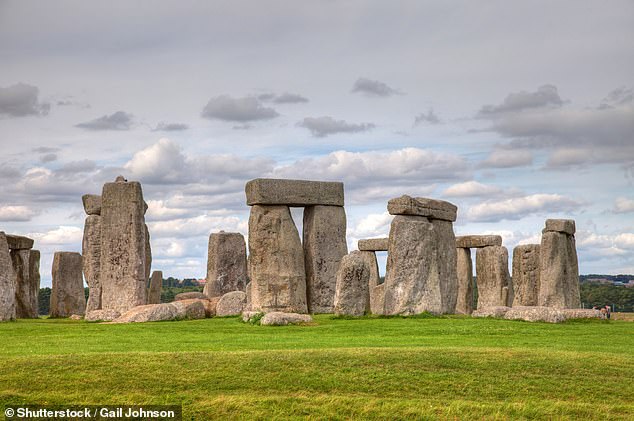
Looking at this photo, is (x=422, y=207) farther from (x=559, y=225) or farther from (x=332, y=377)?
(x=332, y=377)

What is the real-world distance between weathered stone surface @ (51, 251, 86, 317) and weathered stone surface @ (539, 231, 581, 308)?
15.0 meters

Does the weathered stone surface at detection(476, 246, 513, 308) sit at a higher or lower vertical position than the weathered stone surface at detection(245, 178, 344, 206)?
lower

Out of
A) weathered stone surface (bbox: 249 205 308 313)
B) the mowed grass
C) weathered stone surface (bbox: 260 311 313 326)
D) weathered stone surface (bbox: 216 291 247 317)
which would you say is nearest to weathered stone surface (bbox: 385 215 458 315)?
weathered stone surface (bbox: 260 311 313 326)

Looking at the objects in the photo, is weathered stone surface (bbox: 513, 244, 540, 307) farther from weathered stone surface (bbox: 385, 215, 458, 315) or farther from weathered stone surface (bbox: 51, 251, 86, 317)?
weathered stone surface (bbox: 51, 251, 86, 317)

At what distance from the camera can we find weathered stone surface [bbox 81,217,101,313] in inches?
1270

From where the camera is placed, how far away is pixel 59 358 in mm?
15672

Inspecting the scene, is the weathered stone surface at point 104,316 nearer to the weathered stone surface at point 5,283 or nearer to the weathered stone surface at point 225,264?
the weathered stone surface at point 5,283

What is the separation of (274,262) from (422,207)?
14.5 ft

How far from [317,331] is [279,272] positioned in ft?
22.9

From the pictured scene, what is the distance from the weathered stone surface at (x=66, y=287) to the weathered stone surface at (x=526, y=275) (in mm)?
15297

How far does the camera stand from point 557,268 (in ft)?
99.2

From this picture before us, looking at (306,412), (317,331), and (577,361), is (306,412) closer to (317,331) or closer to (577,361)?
(577,361)

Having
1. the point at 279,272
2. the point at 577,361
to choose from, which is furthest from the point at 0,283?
the point at 577,361

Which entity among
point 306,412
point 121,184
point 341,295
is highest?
point 121,184
